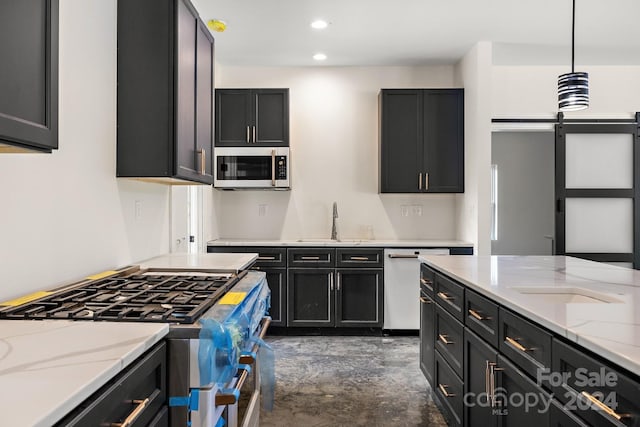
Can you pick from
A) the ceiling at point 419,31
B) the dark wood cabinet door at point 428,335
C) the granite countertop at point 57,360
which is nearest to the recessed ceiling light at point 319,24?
the ceiling at point 419,31

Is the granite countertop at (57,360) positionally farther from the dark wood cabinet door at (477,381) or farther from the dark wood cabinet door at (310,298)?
the dark wood cabinet door at (310,298)

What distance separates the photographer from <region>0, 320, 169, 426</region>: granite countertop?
765mm

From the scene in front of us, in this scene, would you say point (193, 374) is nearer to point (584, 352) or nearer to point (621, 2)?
point (584, 352)

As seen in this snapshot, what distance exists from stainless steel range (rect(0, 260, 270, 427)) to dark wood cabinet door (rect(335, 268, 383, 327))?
2.22 meters

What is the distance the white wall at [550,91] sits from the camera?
461 centimetres

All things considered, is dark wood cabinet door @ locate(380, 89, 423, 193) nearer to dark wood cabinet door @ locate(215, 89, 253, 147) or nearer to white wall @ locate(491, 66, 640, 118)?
white wall @ locate(491, 66, 640, 118)

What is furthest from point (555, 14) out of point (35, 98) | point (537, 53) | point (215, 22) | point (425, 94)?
point (35, 98)

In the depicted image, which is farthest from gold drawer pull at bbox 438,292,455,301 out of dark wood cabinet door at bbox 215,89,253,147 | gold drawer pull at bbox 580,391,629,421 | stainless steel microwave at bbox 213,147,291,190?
dark wood cabinet door at bbox 215,89,253,147

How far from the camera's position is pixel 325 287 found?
4.34 meters

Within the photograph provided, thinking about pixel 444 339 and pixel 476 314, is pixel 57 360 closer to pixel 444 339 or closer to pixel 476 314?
pixel 476 314

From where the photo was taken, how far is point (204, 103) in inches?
113

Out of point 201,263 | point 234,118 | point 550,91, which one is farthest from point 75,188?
point 550,91

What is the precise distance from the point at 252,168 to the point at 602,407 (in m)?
3.78

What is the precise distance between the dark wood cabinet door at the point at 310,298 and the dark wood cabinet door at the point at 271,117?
1.29 metres
